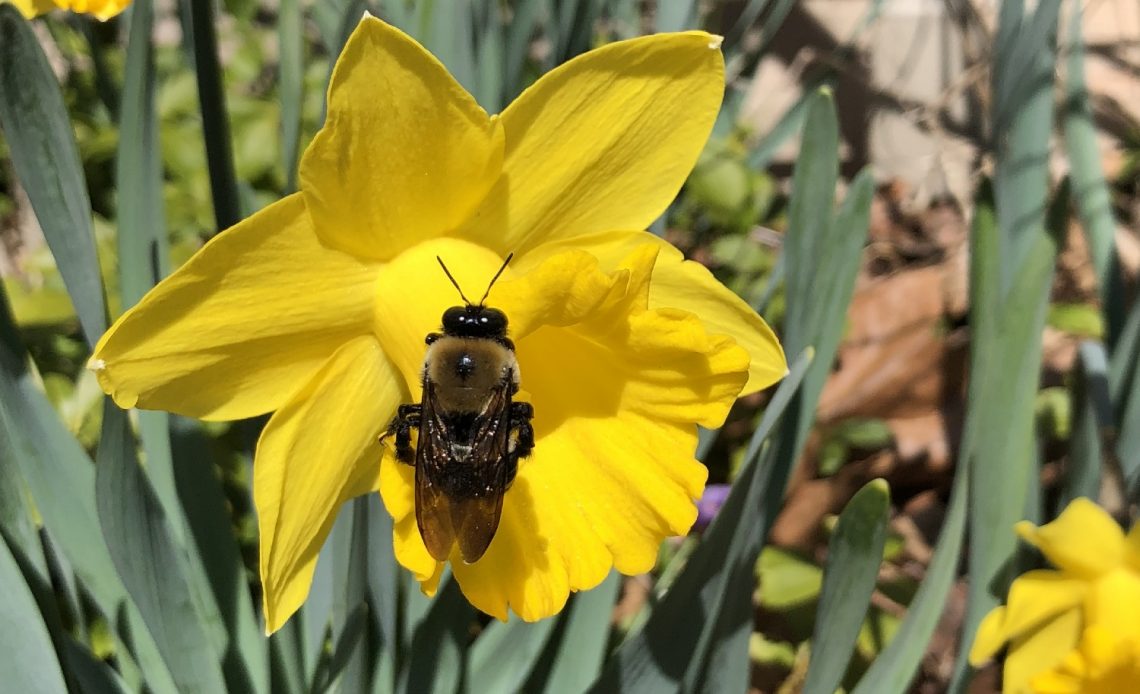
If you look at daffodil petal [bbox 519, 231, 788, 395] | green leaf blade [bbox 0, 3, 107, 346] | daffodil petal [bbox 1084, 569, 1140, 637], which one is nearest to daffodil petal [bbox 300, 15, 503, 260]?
daffodil petal [bbox 519, 231, 788, 395]

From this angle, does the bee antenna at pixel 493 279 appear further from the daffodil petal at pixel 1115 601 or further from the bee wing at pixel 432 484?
the daffodil petal at pixel 1115 601

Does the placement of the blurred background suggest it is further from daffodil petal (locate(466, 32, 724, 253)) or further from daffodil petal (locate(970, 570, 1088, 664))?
daffodil petal (locate(466, 32, 724, 253))

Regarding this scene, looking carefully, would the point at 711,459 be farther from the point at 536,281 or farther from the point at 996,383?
the point at 536,281

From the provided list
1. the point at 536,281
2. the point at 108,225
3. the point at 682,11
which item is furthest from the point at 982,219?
the point at 108,225

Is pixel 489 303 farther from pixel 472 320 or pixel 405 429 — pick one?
pixel 405 429

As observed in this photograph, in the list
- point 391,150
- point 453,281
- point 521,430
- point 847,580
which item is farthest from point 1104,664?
point 391,150

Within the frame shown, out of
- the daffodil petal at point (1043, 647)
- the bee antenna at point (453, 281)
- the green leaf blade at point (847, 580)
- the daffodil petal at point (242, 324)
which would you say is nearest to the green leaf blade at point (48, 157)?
the daffodil petal at point (242, 324)

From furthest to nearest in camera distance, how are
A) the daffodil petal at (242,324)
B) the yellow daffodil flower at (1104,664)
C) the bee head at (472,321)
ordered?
1. the yellow daffodil flower at (1104,664)
2. the bee head at (472,321)
3. the daffodil petal at (242,324)
